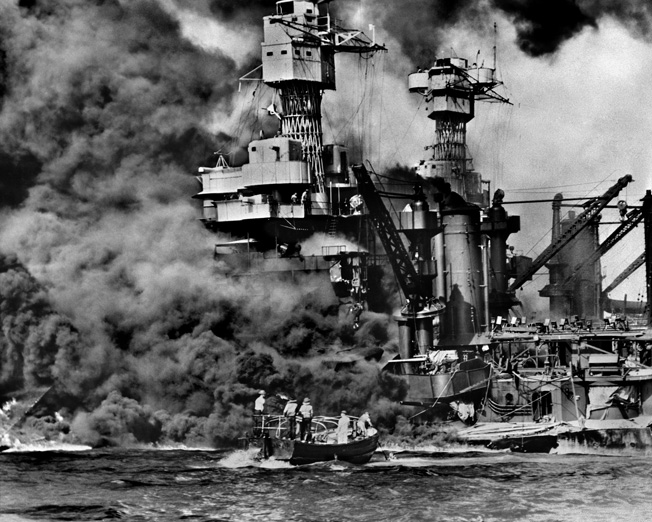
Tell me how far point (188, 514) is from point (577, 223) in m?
63.4

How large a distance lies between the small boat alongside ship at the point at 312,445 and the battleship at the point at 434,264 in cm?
1280

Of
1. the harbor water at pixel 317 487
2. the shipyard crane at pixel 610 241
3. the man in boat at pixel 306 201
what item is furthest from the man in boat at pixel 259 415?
the shipyard crane at pixel 610 241

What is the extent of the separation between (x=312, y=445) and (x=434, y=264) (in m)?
28.7

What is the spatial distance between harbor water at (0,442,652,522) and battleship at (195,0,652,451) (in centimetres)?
658

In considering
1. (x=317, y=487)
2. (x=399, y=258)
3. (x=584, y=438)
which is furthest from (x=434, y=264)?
(x=317, y=487)

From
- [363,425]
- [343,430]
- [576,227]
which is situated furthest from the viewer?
[576,227]

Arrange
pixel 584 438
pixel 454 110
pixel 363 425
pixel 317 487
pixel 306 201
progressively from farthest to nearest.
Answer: pixel 454 110, pixel 306 201, pixel 584 438, pixel 363 425, pixel 317 487

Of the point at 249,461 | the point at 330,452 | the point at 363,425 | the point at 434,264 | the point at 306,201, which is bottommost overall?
the point at 249,461

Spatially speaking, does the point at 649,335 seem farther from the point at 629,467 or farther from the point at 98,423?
the point at 98,423

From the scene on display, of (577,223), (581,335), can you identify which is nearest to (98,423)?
(581,335)

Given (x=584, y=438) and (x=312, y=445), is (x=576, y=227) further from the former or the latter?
(x=312, y=445)

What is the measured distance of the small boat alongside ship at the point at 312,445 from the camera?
78875 millimetres

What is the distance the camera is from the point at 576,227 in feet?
408

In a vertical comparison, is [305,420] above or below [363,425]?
above
